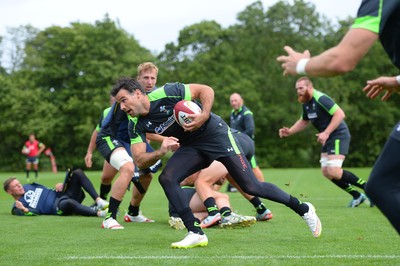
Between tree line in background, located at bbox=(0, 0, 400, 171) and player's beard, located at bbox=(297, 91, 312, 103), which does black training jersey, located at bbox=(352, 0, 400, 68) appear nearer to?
player's beard, located at bbox=(297, 91, 312, 103)

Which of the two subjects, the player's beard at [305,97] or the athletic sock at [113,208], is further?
the player's beard at [305,97]

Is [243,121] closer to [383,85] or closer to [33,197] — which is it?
[33,197]

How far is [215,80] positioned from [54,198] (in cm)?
4491

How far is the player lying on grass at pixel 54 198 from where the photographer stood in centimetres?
1036

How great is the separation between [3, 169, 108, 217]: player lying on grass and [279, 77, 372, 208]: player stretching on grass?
12.3 feet

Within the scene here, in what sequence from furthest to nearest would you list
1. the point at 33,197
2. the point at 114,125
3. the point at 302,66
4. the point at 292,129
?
the point at 292,129, the point at 33,197, the point at 114,125, the point at 302,66

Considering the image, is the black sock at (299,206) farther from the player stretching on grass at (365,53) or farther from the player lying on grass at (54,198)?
the player lying on grass at (54,198)

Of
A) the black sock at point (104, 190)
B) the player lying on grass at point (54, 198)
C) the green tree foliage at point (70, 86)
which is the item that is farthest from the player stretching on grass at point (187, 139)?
the green tree foliage at point (70, 86)

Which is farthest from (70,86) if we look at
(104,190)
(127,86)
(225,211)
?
(127,86)

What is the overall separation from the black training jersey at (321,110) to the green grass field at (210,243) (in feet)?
7.57

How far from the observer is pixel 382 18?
3717 millimetres

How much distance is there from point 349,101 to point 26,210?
165 ft

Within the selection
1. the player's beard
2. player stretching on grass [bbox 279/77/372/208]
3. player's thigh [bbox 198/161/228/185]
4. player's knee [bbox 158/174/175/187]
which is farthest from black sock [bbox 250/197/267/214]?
the player's beard

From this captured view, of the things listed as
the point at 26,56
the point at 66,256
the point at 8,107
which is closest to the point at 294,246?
the point at 66,256
